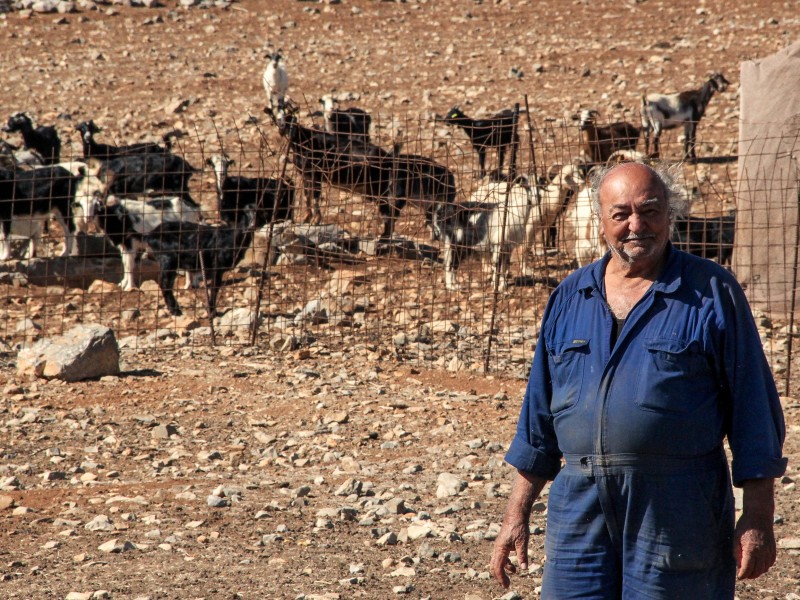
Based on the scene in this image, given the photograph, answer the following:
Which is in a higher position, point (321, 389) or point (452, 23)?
point (452, 23)

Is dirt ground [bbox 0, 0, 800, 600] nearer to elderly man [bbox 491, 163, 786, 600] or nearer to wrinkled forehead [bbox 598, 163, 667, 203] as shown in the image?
elderly man [bbox 491, 163, 786, 600]

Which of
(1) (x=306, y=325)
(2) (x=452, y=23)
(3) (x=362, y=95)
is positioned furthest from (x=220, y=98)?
(1) (x=306, y=325)

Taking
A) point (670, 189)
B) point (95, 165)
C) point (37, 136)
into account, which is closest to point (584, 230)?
point (95, 165)

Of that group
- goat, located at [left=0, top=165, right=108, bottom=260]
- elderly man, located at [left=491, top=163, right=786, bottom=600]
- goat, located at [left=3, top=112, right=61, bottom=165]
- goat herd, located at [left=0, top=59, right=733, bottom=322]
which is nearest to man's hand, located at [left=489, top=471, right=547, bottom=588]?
elderly man, located at [left=491, top=163, right=786, bottom=600]

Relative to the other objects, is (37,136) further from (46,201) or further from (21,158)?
(46,201)

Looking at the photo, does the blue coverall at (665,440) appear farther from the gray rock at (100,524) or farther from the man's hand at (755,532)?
the gray rock at (100,524)

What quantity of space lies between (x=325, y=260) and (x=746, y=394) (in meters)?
9.65

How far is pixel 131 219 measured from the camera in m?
11.9

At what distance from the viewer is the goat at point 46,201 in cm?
1279

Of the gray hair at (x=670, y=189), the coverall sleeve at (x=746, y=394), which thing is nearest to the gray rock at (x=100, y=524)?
the gray hair at (x=670, y=189)

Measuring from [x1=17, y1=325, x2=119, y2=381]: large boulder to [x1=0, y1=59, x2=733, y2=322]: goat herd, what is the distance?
1510 millimetres

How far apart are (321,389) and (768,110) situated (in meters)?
5.17

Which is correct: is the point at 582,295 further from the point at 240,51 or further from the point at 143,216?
the point at 240,51

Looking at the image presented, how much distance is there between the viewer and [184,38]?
25.7 metres
